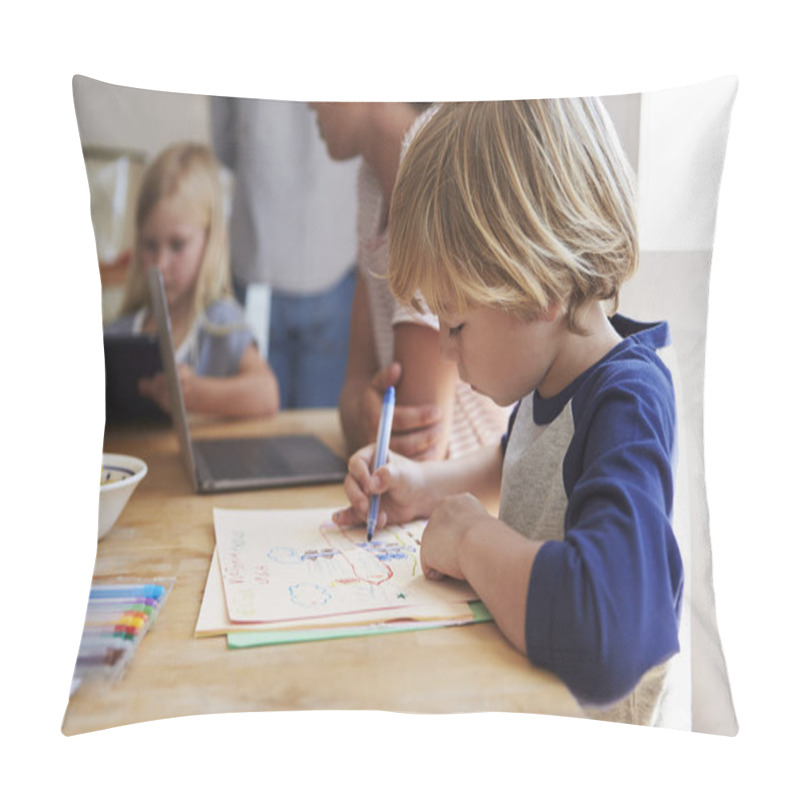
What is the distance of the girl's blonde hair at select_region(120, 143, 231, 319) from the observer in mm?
1039

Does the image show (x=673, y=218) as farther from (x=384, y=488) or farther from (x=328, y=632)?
(x=328, y=632)

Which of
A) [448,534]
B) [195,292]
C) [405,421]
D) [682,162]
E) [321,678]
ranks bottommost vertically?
[321,678]

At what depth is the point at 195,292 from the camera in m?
1.10

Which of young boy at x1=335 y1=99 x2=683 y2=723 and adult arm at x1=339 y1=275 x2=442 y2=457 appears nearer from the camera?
young boy at x1=335 y1=99 x2=683 y2=723

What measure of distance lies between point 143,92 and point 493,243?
0.43 meters

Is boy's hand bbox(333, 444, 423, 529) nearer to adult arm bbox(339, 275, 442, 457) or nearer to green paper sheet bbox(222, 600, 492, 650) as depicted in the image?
adult arm bbox(339, 275, 442, 457)

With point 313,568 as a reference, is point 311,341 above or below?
above

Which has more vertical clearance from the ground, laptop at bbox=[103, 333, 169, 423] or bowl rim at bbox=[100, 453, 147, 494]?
laptop at bbox=[103, 333, 169, 423]

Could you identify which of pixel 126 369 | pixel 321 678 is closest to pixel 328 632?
pixel 321 678

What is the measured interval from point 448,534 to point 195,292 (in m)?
0.41

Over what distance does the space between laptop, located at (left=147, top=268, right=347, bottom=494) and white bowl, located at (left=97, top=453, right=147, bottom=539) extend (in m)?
0.07

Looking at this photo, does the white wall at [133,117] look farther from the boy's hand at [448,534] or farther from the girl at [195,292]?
the boy's hand at [448,534]

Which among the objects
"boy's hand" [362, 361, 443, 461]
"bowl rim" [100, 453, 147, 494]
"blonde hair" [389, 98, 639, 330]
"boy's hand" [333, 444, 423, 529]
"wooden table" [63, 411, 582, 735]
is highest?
"blonde hair" [389, 98, 639, 330]

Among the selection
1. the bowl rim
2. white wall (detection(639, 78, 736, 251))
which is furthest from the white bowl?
white wall (detection(639, 78, 736, 251))
